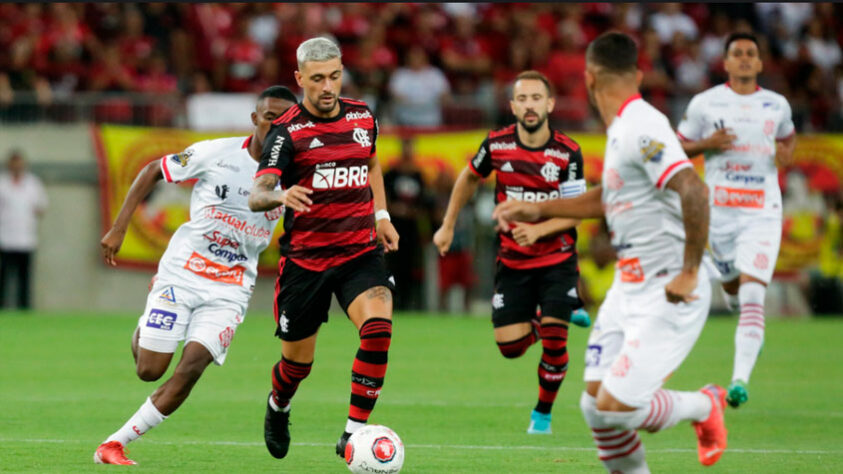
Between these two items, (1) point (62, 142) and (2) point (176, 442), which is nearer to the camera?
(2) point (176, 442)

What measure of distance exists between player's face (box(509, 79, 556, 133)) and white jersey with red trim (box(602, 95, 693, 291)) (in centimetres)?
375

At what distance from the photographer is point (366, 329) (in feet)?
27.0

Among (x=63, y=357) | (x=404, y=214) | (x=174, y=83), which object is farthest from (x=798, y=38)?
(x=63, y=357)

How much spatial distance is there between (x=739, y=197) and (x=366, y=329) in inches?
151

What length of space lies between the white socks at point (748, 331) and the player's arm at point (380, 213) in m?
2.86

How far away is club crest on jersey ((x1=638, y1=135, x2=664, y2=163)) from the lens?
640 centimetres

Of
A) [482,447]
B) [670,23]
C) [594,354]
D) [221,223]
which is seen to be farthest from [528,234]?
[670,23]

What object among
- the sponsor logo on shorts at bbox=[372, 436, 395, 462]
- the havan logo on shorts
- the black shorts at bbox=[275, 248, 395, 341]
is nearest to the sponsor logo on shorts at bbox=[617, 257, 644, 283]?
the sponsor logo on shorts at bbox=[372, 436, 395, 462]

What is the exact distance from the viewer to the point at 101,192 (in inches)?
840

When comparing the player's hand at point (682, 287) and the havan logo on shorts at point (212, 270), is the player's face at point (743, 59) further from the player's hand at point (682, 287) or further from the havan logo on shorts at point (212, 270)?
the player's hand at point (682, 287)

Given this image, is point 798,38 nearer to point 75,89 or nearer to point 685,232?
point 75,89

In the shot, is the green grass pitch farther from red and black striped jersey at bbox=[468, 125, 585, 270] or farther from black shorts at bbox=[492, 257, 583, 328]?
red and black striped jersey at bbox=[468, 125, 585, 270]

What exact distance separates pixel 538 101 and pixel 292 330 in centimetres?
299

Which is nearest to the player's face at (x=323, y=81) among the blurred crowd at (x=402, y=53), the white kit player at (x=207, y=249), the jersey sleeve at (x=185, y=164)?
the white kit player at (x=207, y=249)
